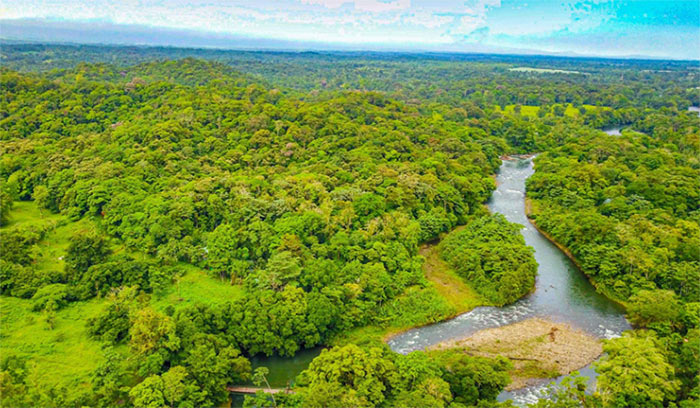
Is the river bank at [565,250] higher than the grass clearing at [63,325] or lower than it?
higher

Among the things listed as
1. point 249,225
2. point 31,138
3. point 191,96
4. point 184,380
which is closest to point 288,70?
point 191,96

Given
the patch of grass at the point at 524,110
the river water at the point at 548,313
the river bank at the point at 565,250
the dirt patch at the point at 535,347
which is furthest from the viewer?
the patch of grass at the point at 524,110

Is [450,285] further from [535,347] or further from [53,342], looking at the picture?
[53,342]

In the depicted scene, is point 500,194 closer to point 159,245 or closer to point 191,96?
point 159,245

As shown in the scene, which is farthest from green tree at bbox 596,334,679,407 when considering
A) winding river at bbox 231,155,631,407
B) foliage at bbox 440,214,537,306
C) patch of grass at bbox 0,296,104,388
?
patch of grass at bbox 0,296,104,388

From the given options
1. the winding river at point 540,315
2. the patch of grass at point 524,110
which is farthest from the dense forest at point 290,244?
the patch of grass at point 524,110

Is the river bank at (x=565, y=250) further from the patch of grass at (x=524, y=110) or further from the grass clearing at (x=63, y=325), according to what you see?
the patch of grass at (x=524, y=110)
